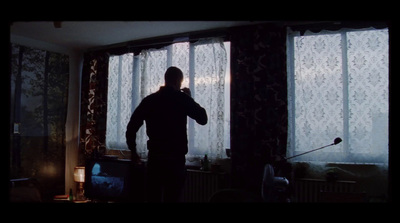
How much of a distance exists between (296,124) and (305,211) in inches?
95.2

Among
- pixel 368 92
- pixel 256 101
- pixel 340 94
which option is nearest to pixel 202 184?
pixel 256 101

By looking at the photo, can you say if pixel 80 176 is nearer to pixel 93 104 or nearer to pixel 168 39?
pixel 93 104

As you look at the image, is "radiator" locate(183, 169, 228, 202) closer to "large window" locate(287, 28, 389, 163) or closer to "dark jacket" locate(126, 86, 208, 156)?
"large window" locate(287, 28, 389, 163)

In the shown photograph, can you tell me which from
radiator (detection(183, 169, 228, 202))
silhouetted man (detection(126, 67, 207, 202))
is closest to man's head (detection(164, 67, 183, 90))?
silhouetted man (detection(126, 67, 207, 202))

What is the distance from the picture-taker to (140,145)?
3998 millimetres

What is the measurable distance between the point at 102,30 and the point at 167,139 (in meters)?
2.26

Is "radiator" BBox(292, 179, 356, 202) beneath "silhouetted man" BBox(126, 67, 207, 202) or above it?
beneath

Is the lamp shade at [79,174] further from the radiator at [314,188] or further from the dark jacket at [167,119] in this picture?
the radiator at [314,188]

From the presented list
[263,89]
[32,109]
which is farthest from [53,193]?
[263,89]

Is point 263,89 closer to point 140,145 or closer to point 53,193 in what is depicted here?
point 140,145

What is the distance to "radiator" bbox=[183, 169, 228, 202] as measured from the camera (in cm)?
349

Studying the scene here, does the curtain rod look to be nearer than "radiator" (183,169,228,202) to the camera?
No

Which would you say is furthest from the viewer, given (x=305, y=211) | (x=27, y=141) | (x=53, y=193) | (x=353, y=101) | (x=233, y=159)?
(x=53, y=193)

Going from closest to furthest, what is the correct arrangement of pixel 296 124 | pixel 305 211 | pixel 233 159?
pixel 305 211 < pixel 296 124 < pixel 233 159
